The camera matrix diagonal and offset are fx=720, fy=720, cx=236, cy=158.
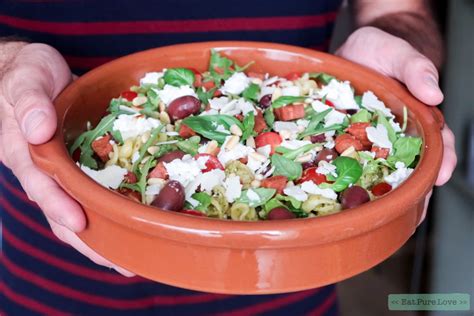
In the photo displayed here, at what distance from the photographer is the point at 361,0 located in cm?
115

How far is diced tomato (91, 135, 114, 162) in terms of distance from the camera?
77 centimetres

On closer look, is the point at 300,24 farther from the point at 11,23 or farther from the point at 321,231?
the point at 321,231

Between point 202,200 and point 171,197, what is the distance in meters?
0.03

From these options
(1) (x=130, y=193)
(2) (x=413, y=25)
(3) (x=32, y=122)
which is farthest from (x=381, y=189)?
(2) (x=413, y=25)

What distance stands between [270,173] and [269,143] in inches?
2.3

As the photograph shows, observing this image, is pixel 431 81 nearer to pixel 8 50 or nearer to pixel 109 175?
pixel 109 175

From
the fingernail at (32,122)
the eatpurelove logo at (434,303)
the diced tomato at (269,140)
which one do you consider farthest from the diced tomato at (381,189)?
the eatpurelove logo at (434,303)

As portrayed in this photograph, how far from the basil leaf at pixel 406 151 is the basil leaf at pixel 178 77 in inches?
10.6

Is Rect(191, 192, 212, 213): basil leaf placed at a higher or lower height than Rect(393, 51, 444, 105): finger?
lower

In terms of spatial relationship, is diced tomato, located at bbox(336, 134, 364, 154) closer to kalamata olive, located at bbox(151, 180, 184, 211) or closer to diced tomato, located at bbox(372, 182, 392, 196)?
diced tomato, located at bbox(372, 182, 392, 196)

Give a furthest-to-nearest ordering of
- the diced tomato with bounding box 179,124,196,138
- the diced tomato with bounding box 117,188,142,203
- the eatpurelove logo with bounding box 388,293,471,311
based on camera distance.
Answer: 1. the eatpurelove logo with bounding box 388,293,471,311
2. the diced tomato with bounding box 179,124,196,138
3. the diced tomato with bounding box 117,188,142,203

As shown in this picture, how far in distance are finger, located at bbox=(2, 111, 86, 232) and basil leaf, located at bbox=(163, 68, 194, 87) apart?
7.4 inches

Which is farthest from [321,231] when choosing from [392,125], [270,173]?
[392,125]

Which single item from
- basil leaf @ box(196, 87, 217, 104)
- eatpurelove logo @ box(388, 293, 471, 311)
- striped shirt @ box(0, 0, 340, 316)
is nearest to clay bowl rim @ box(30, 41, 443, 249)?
basil leaf @ box(196, 87, 217, 104)
